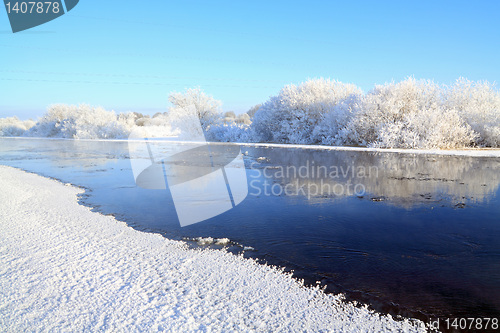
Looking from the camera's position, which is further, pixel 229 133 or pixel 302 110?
pixel 229 133

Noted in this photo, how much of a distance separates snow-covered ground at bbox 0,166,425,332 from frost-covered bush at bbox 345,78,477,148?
2007 centimetres

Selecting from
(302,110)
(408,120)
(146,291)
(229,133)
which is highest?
(146,291)

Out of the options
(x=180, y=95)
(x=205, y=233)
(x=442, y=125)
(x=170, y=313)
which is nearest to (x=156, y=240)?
(x=205, y=233)

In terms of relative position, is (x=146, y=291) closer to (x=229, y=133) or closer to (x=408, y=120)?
(x=408, y=120)

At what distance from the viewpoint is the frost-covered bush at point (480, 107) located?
20594 millimetres

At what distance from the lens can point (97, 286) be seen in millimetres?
3248

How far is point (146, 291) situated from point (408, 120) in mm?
21591

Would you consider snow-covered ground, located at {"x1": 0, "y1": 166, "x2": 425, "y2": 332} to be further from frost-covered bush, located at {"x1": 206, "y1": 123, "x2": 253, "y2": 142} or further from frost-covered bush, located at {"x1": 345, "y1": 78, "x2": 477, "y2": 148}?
frost-covered bush, located at {"x1": 206, "y1": 123, "x2": 253, "y2": 142}

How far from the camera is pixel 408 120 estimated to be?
2105 centimetres

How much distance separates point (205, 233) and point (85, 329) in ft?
8.61

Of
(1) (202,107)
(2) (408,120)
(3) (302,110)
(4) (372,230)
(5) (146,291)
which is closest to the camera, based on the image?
(5) (146,291)

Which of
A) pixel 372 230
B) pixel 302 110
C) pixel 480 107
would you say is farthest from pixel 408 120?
pixel 372 230

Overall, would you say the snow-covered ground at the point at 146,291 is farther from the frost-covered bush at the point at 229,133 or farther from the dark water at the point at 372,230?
the frost-covered bush at the point at 229,133

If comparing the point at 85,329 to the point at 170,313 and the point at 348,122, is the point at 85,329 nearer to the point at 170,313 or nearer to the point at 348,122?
the point at 170,313
